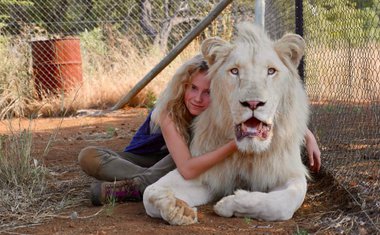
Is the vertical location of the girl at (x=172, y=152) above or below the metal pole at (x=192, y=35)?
below

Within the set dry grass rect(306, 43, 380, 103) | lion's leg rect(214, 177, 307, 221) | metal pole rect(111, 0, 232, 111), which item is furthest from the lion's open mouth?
metal pole rect(111, 0, 232, 111)

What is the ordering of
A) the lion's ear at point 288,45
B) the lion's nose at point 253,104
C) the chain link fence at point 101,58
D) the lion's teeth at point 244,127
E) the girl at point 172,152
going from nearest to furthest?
the lion's nose at point 253,104 → the lion's teeth at point 244,127 → the lion's ear at point 288,45 → the girl at point 172,152 → the chain link fence at point 101,58

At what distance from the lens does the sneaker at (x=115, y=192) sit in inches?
167

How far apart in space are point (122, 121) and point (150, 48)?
10.6 ft

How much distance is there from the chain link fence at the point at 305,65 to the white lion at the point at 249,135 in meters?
0.48

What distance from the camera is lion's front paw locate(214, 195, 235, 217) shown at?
11.8 ft

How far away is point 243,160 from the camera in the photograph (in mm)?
3846

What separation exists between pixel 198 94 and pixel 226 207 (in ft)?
2.56

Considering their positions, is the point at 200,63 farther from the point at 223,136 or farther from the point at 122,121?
the point at 122,121

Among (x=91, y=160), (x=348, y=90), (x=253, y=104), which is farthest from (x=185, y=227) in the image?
(x=348, y=90)

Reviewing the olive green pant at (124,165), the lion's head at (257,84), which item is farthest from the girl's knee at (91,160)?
the lion's head at (257,84)

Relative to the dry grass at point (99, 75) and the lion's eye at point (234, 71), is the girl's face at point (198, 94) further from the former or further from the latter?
the dry grass at point (99, 75)

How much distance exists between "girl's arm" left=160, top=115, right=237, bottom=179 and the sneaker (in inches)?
17.7

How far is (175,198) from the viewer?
3609 millimetres
